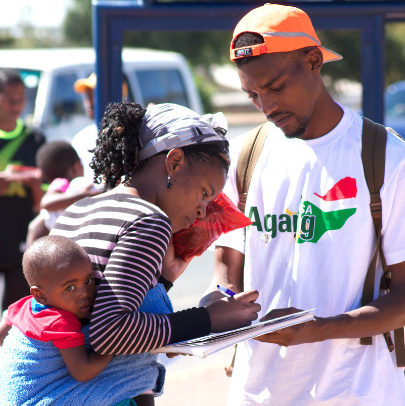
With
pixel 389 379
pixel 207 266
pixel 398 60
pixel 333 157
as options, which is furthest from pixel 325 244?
pixel 398 60

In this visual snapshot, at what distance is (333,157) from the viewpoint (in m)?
2.46

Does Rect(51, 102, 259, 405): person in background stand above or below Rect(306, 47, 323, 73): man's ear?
below

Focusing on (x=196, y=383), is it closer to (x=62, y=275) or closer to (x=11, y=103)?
(x=11, y=103)

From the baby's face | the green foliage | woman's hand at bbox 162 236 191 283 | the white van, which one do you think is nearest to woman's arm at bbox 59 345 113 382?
the baby's face

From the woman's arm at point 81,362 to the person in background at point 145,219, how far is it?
0.16 ft

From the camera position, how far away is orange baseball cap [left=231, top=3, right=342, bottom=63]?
2422 mm

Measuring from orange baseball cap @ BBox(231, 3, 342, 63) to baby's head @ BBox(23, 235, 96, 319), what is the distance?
2.82 ft

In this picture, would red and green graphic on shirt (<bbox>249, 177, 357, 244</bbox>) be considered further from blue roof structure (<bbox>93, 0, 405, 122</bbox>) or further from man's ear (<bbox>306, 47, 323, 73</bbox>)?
blue roof structure (<bbox>93, 0, 405, 122</bbox>)

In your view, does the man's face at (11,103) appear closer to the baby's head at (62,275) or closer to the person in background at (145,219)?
the person in background at (145,219)

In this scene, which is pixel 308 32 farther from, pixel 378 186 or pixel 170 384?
pixel 170 384

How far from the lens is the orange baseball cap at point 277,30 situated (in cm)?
242

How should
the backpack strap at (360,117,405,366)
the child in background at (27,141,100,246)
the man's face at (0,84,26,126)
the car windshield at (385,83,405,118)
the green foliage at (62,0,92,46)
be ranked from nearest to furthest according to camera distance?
the backpack strap at (360,117,405,366), the child in background at (27,141,100,246), the man's face at (0,84,26,126), the car windshield at (385,83,405,118), the green foliage at (62,0,92,46)

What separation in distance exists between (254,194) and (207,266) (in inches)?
241

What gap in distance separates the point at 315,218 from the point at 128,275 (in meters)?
0.74
